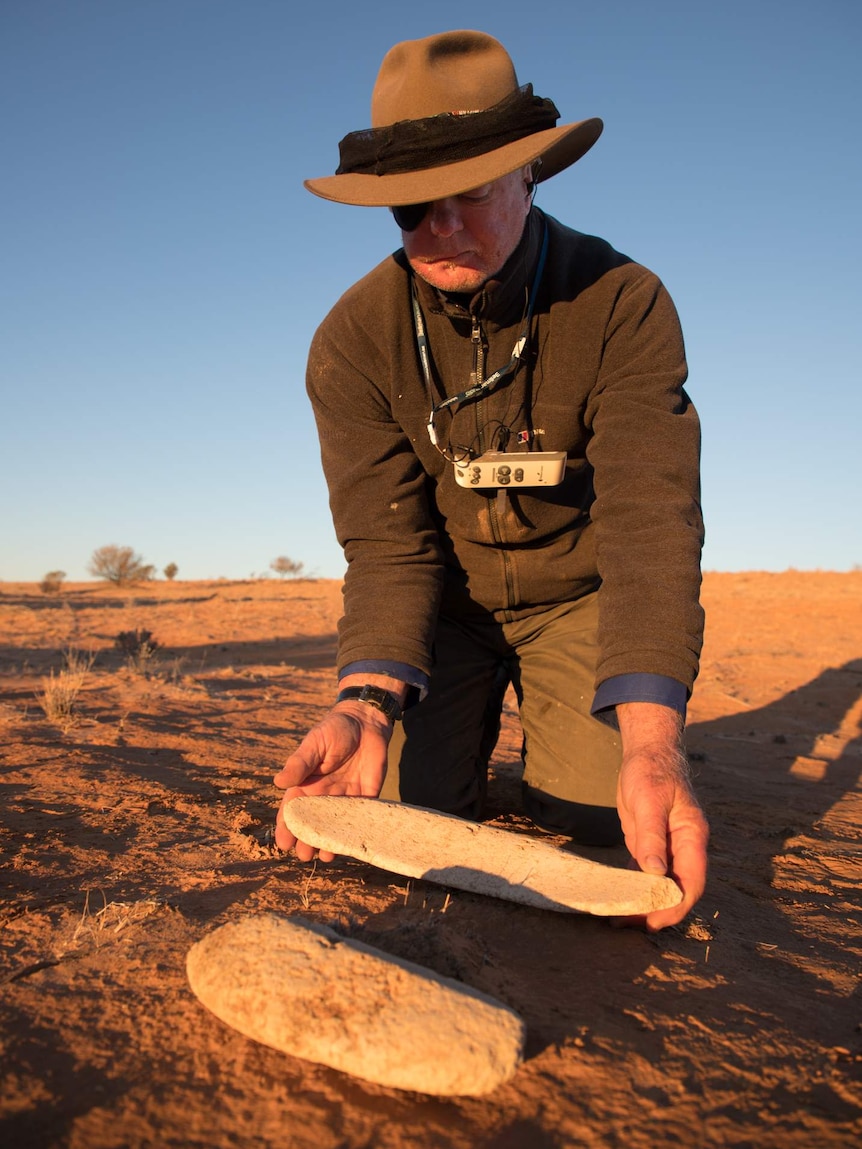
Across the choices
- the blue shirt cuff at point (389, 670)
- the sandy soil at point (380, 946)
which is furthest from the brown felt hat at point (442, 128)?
the sandy soil at point (380, 946)

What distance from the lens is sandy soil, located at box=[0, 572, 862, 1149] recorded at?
1190mm

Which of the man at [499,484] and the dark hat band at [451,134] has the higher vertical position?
the dark hat band at [451,134]

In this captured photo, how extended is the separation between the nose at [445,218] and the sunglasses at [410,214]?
0.07 feet

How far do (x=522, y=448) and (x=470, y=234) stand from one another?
0.68 meters

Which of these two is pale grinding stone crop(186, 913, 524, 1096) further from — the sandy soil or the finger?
the finger

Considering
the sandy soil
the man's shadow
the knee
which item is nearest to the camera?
the sandy soil

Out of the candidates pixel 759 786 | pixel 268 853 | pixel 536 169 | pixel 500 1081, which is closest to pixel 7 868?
pixel 268 853

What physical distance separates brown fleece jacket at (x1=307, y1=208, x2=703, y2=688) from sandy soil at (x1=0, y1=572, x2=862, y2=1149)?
70 cm

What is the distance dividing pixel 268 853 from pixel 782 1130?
1477mm

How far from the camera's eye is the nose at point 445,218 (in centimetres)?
223

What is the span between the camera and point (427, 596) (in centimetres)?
275

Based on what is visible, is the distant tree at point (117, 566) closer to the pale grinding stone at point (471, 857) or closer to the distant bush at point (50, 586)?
the distant bush at point (50, 586)

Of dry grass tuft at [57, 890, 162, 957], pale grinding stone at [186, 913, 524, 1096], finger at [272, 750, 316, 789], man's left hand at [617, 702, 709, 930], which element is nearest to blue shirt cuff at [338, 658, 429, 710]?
finger at [272, 750, 316, 789]

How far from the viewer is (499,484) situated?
2.67m
